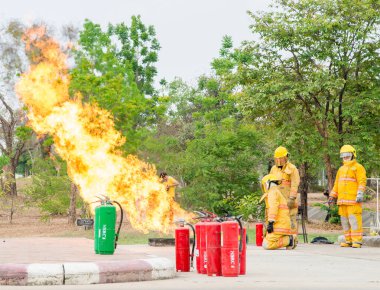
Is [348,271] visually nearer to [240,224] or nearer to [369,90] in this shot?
[240,224]

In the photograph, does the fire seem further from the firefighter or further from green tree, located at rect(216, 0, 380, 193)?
green tree, located at rect(216, 0, 380, 193)

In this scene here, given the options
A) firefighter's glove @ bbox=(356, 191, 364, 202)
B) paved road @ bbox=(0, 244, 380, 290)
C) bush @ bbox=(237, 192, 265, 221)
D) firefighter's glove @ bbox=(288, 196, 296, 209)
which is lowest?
paved road @ bbox=(0, 244, 380, 290)

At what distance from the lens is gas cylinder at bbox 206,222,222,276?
36.5ft

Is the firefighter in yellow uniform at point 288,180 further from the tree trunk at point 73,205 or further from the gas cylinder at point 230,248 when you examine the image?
the tree trunk at point 73,205

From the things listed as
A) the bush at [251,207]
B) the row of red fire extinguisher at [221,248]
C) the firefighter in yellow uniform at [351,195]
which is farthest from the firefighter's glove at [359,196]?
the bush at [251,207]

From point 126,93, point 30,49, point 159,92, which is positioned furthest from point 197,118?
point 126,93

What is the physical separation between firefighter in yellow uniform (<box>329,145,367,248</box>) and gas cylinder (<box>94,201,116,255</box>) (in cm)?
750

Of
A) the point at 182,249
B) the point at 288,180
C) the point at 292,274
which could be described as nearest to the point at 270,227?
the point at 288,180

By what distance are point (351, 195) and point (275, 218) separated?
2.90 m

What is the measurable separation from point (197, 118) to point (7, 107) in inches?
567

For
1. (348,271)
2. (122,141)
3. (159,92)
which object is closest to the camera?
(348,271)

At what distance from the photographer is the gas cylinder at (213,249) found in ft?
36.5

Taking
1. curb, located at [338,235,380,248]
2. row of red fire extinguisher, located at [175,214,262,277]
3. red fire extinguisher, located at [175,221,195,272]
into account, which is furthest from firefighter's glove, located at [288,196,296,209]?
row of red fire extinguisher, located at [175,214,262,277]

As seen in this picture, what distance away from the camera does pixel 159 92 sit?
54375mm
